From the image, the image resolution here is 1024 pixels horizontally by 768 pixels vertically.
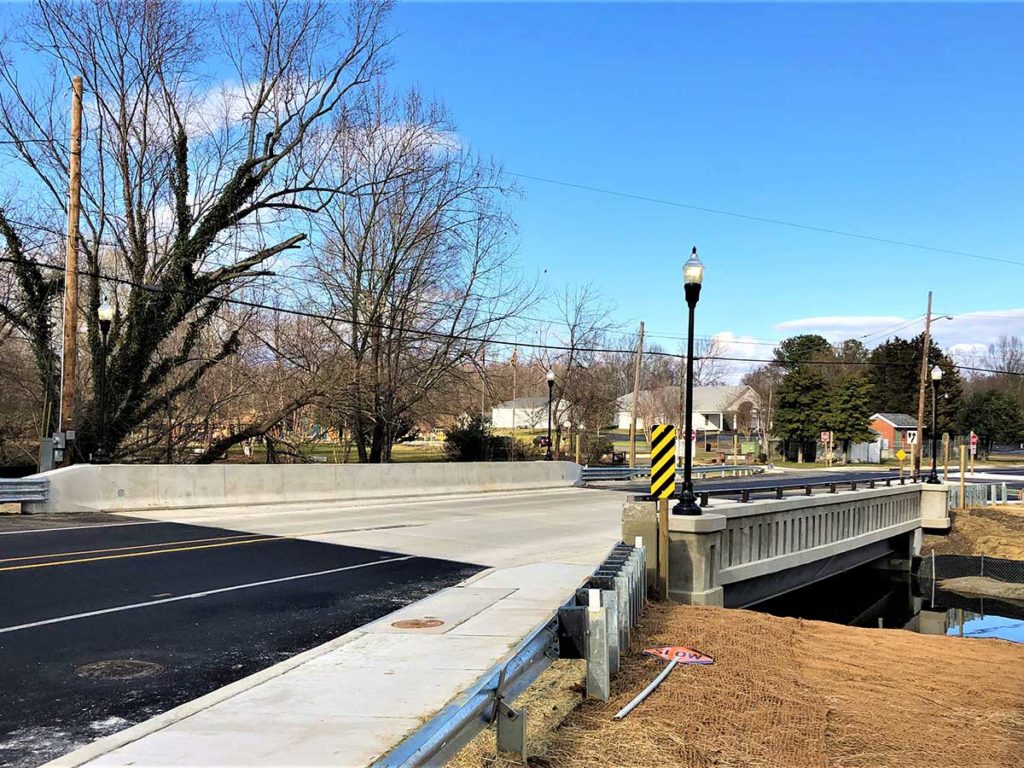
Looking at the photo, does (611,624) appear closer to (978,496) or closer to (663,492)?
(663,492)

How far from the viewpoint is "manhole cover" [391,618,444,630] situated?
8.61 metres

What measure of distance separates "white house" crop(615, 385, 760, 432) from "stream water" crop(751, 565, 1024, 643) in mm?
56242

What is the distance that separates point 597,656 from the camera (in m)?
5.99

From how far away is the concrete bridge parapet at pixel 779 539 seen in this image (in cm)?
1154

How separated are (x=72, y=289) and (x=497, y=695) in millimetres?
19960

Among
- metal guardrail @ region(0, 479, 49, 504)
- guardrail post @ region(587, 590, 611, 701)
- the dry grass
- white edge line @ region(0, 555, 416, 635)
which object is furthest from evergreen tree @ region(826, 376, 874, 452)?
guardrail post @ region(587, 590, 611, 701)

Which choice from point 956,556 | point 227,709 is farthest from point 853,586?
point 227,709

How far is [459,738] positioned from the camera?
392 centimetres

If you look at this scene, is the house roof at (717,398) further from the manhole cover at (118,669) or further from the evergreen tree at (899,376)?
the manhole cover at (118,669)

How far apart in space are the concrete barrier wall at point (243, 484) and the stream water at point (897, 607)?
11507mm

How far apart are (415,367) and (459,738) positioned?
2823 cm

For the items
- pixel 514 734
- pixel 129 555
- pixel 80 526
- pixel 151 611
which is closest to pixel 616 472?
pixel 80 526

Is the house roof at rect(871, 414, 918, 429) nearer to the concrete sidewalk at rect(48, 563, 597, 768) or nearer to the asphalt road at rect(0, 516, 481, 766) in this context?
the asphalt road at rect(0, 516, 481, 766)

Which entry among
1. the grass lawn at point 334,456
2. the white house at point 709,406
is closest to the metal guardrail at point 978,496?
the grass lawn at point 334,456
